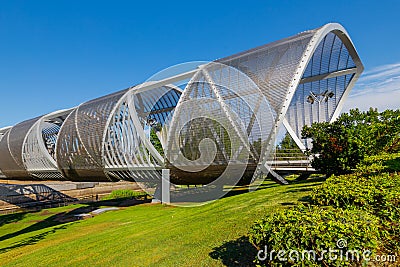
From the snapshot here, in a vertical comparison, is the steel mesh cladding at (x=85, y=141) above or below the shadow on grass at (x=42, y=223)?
above

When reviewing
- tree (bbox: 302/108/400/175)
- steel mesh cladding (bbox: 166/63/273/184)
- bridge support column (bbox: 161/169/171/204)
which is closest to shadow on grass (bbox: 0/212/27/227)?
bridge support column (bbox: 161/169/171/204)

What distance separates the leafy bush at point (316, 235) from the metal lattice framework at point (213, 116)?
7.55 meters

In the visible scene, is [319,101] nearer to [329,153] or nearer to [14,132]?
[329,153]

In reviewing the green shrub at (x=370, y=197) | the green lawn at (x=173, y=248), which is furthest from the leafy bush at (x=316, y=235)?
the green lawn at (x=173, y=248)

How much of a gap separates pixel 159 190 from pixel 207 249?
15428mm

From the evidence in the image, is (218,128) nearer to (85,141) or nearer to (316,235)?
(316,235)

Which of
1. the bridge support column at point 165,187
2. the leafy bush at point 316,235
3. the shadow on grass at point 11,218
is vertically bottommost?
the shadow on grass at point 11,218

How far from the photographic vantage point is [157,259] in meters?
6.05

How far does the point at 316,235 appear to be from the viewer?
3.40 meters

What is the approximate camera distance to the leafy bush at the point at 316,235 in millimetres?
3244

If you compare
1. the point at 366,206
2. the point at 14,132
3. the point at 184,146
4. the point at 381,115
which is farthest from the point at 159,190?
the point at 14,132

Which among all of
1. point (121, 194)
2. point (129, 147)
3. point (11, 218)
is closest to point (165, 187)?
point (129, 147)

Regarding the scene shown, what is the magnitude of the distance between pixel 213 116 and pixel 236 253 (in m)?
8.51

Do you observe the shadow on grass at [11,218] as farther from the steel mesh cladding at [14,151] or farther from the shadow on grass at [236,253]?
the shadow on grass at [236,253]
